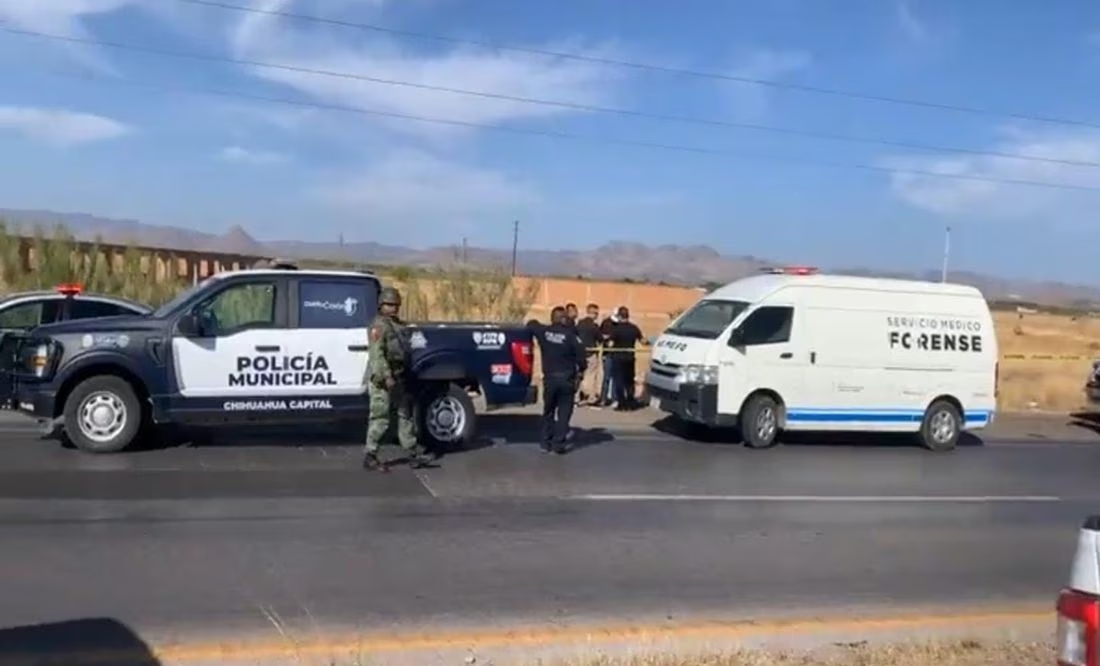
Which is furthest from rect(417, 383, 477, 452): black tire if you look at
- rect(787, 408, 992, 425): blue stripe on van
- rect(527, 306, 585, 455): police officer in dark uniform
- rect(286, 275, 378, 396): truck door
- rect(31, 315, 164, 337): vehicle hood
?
rect(787, 408, 992, 425): blue stripe on van

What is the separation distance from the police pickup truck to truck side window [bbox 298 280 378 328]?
11 mm

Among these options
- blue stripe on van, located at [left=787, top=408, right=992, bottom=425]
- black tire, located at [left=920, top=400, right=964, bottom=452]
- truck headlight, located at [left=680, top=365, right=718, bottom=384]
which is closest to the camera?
truck headlight, located at [left=680, top=365, right=718, bottom=384]

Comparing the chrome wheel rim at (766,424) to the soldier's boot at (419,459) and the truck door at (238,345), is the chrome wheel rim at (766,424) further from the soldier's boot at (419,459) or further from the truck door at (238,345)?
the truck door at (238,345)

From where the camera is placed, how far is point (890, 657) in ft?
21.0

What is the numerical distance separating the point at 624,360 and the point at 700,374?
3734 mm

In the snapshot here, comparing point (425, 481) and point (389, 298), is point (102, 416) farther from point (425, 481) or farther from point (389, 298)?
point (425, 481)

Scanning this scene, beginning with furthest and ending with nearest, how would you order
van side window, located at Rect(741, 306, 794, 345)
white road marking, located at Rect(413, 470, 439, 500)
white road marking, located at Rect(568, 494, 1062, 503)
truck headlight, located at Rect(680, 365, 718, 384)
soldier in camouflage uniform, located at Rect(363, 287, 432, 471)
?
van side window, located at Rect(741, 306, 794, 345), truck headlight, located at Rect(680, 365, 718, 384), soldier in camouflage uniform, located at Rect(363, 287, 432, 471), white road marking, located at Rect(568, 494, 1062, 503), white road marking, located at Rect(413, 470, 439, 500)

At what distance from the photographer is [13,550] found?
27.6ft

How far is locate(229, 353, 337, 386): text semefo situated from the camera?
13.3 metres

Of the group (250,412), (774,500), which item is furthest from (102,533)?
(774,500)

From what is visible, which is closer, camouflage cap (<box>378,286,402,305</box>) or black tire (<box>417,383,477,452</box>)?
camouflage cap (<box>378,286,402,305</box>)

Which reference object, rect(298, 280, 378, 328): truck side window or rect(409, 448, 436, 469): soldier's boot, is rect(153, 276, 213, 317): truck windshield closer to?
rect(298, 280, 378, 328): truck side window

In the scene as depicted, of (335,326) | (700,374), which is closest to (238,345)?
(335,326)

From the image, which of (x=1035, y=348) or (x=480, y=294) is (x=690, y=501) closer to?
(x=480, y=294)
